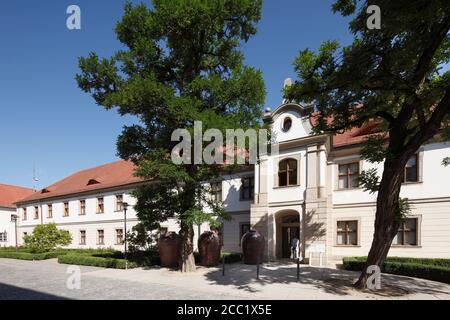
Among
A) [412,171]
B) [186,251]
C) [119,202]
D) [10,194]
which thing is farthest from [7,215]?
[412,171]

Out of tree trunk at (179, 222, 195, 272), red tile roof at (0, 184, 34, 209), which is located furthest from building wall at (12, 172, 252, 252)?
red tile roof at (0, 184, 34, 209)

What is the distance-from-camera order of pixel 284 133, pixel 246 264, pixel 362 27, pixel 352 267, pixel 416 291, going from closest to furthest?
pixel 362 27 < pixel 416 291 < pixel 352 267 < pixel 246 264 < pixel 284 133

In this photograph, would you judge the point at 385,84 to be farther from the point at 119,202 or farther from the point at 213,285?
the point at 119,202

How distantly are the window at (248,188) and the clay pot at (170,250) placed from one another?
6944 mm

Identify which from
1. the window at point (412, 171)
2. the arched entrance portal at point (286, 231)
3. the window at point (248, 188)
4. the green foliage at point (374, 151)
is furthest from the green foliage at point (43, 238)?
the window at point (412, 171)

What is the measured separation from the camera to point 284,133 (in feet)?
65.6

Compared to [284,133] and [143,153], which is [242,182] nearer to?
[284,133]

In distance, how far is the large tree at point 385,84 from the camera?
8.97m

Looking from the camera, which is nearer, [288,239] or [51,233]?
[288,239]

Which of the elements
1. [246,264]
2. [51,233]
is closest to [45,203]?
[51,233]

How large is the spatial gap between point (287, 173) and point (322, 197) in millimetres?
2779

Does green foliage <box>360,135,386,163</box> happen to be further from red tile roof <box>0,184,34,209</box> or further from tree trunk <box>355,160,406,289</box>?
red tile roof <box>0,184,34,209</box>

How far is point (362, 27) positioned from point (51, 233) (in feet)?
89.9

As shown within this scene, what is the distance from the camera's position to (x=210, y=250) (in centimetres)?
1723
